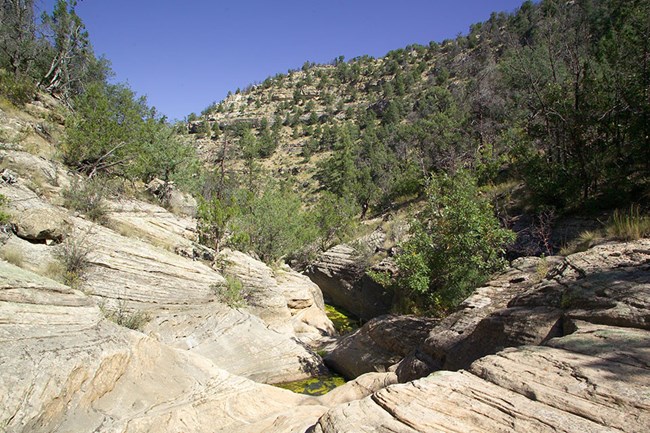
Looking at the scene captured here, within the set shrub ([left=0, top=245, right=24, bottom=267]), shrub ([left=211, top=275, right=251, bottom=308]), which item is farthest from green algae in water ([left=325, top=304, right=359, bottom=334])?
shrub ([left=0, top=245, right=24, bottom=267])

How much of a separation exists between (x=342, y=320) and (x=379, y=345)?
8.01 metres

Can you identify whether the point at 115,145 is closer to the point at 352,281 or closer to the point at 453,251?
the point at 352,281

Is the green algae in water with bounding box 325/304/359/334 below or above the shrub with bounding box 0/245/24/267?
below

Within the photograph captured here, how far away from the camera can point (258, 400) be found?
7.23 metres

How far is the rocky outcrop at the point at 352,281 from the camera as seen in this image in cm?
1633

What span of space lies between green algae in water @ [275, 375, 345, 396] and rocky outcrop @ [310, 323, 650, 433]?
7026 mm

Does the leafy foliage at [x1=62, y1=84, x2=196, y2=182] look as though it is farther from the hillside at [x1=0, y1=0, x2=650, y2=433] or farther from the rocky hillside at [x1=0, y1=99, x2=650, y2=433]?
the rocky hillside at [x1=0, y1=99, x2=650, y2=433]

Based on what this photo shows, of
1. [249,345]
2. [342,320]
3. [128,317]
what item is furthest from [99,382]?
[342,320]

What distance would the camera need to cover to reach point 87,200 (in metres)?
11.5

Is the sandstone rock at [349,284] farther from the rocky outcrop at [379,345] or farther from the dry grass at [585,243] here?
the dry grass at [585,243]

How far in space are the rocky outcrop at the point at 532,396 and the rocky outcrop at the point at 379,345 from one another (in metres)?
5.11

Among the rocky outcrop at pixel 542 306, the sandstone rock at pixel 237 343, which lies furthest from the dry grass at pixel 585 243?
the sandstone rock at pixel 237 343

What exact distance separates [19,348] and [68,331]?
0.88 meters

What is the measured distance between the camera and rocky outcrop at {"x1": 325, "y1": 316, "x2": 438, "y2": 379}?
972 cm
